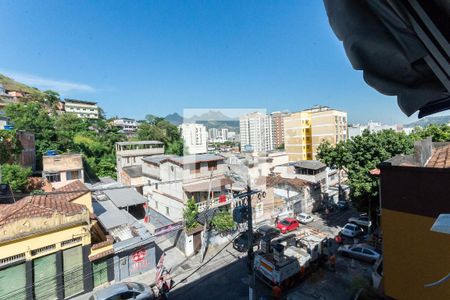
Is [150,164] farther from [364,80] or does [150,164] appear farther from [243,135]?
[364,80]

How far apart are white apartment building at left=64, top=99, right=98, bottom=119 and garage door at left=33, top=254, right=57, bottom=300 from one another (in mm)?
58218

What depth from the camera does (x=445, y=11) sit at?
101cm

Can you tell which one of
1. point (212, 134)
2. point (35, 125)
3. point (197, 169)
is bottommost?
point (197, 169)

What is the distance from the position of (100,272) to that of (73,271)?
43.6 inches

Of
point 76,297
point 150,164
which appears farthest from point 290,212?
point 76,297

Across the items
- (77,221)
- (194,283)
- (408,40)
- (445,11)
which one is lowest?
(194,283)

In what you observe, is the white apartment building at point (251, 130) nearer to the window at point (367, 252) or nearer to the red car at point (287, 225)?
the red car at point (287, 225)

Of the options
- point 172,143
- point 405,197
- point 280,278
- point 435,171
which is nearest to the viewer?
point 435,171

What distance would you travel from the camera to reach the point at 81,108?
61.3 metres

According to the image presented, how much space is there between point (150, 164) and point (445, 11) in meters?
21.3

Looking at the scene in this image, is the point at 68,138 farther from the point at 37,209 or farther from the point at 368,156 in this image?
the point at 368,156

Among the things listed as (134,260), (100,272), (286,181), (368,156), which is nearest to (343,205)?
(286,181)

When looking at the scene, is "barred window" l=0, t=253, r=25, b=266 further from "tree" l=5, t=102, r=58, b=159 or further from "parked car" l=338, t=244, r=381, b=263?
"tree" l=5, t=102, r=58, b=159

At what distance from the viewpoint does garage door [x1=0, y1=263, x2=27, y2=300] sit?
7.80 metres
